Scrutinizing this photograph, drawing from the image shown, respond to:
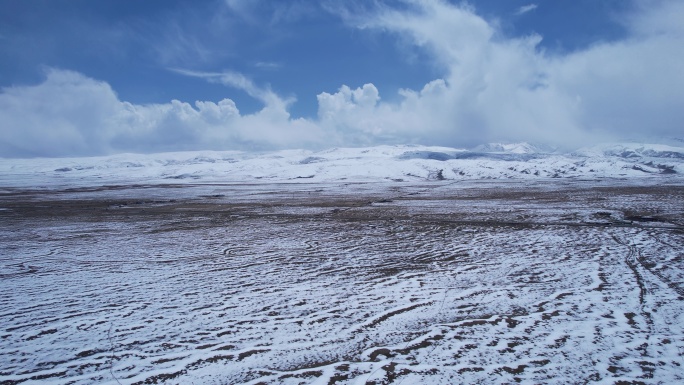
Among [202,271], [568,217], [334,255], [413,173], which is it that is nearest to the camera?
[202,271]

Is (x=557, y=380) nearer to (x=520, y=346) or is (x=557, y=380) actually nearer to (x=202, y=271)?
(x=520, y=346)

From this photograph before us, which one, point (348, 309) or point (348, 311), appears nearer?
point (348, 311)

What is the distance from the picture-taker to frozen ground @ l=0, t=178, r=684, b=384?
6453 mm

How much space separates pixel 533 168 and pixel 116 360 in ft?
589

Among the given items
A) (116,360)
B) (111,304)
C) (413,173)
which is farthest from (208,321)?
(413,173)

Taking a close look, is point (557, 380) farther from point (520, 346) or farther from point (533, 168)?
point (533, 168)

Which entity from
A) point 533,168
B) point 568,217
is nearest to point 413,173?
point 533,168

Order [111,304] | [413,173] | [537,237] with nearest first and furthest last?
[111,304] → [537,237] → [413,173]

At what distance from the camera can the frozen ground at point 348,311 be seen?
6453 millimetres

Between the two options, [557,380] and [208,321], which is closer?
[557,380]

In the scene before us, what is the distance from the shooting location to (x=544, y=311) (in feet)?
28.5

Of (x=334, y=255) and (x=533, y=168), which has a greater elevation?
(x=533, y=168)

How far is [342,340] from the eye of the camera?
7508mm

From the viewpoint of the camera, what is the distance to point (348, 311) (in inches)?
355
